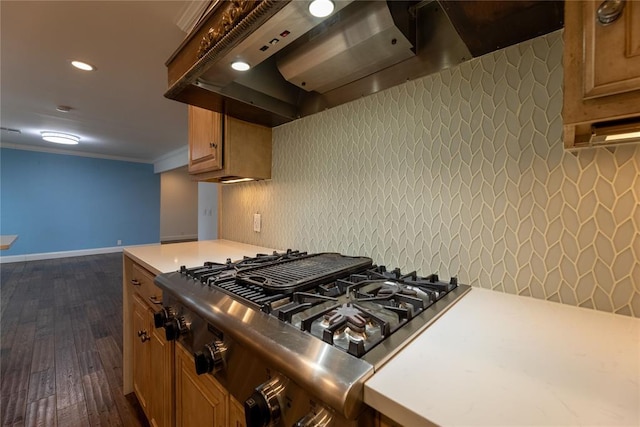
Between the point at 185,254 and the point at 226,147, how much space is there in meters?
0.66

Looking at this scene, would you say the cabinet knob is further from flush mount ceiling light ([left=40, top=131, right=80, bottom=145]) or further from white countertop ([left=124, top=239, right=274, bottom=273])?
flush mount ceiling light ([left=40, top=131, right=80, bottom=145])

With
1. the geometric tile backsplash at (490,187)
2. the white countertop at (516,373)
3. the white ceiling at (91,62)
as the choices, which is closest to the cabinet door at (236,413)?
the white countertop at (516,373)

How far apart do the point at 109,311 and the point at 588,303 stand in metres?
3.94

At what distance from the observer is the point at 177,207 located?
28.5 ft

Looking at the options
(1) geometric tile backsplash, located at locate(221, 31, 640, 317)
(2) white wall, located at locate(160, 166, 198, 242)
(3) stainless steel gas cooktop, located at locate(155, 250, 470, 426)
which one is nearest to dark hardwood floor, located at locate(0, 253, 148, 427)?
(3) stainless steel gas cooktop, located at locate(155, 250, 470, 426)

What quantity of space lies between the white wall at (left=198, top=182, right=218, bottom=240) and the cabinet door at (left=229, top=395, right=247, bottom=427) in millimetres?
3447

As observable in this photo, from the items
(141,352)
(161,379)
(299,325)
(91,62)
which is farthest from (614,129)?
(91,62)

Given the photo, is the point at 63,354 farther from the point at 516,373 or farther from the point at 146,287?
the point at 516,373

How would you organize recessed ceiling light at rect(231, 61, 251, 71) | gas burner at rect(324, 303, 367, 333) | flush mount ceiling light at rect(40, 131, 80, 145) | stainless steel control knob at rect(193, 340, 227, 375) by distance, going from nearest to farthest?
gas burner at rect(324, 303, 367, 333) < stainless steel control knob at rect(193, 340, 227, 375) < recessed ceiling light at rect(231, 61, 251, 71) < flush mount ceiling light at rect(40, 131, 80, 145)

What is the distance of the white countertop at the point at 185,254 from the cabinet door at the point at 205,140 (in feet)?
1.66

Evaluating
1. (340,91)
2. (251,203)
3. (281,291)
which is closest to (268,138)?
(251,203)

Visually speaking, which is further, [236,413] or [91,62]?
[91,62]

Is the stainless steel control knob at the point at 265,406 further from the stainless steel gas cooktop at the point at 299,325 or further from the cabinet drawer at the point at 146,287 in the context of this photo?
the cabinet drawer at the point at 146,287

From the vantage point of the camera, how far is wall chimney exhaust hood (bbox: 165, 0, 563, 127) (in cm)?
73
